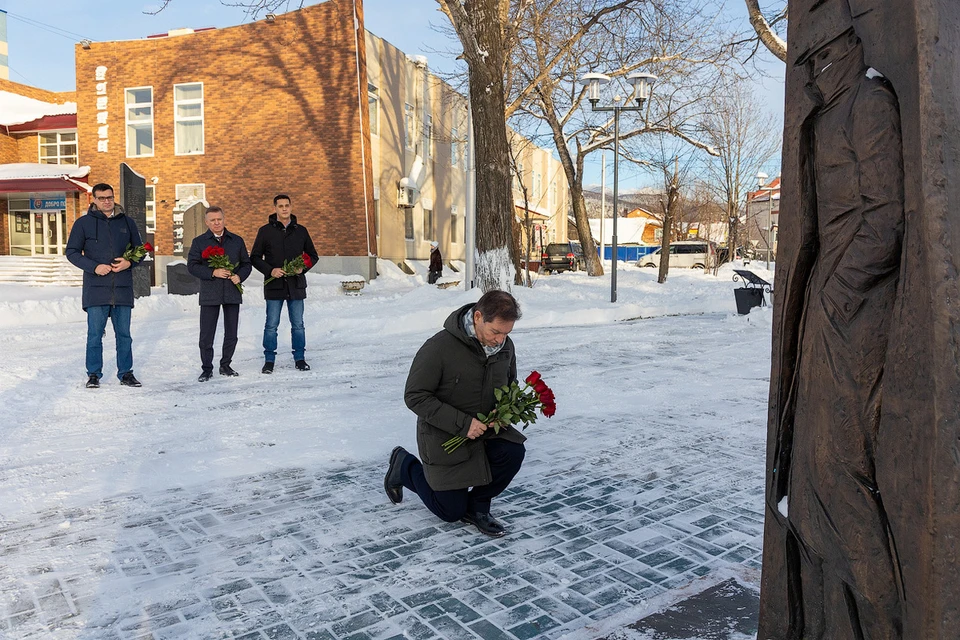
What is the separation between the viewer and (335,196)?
27281mm

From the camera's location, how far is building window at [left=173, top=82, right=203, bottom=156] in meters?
28.7

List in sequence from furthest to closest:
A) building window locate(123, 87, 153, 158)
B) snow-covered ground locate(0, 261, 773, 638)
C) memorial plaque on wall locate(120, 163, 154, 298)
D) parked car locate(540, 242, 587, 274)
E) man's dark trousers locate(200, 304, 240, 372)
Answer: parked car locate(540, 242, 587, 274) < building window locate(123, 87, 153, 158) < memorial plaque on wall locate(120, 163, 154, 298) < man's dark trousers locate(200, 304, 240, 372) < snow-covered ground locate(0, 261, 773, 638)

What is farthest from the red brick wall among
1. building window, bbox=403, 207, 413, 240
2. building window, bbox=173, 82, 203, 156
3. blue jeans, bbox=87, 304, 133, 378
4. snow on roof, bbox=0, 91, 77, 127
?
blue jeans, bbox=87, 304, 133, 378

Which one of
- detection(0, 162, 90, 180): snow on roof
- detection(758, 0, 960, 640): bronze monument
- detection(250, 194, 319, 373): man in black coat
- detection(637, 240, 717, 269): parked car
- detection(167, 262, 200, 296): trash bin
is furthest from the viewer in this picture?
detection(637, 240, 717, 269): parked car

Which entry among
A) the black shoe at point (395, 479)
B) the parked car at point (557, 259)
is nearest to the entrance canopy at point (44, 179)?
the parked car at point (557, 259)

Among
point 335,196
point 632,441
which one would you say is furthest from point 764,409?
point 335,196

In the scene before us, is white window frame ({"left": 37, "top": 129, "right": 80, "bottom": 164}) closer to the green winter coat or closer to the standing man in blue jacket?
the standing man in blue jacket

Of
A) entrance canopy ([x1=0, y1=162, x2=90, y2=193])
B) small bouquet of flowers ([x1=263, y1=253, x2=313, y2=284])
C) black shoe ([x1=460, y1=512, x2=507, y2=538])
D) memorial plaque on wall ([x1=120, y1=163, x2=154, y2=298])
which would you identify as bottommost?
black shoe ([x1=460, y1=512, x2=507, y2=538])

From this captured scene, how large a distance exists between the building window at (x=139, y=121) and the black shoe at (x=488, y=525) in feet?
95.6

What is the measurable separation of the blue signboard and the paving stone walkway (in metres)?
31.3

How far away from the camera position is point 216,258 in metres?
8.07

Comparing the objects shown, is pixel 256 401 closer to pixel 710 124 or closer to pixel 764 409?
pixel 764 409

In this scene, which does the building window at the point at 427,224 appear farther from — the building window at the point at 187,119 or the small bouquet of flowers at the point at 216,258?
the small bouquet of flowers at the point at 216,258

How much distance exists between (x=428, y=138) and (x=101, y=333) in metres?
28.8
